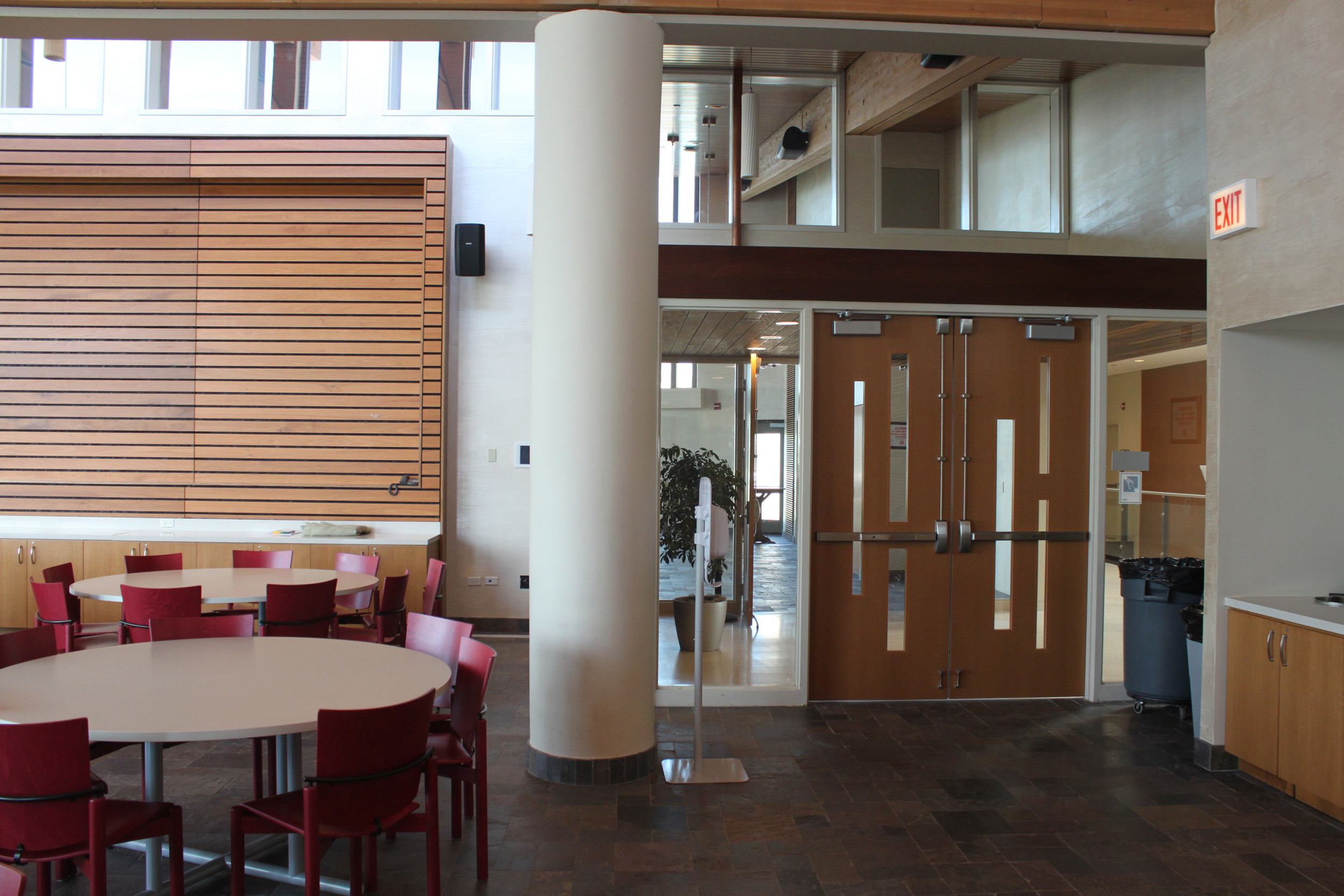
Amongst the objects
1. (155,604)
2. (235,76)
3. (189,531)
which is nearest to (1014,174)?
(155,604)

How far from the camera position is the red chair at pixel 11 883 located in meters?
1.42

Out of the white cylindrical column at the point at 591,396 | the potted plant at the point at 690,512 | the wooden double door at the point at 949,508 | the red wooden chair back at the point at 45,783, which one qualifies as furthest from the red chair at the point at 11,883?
the potted plant at the point at 690,512

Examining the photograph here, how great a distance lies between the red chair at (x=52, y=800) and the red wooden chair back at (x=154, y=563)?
4035mm

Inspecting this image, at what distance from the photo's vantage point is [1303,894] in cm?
325

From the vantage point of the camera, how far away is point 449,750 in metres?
3.31

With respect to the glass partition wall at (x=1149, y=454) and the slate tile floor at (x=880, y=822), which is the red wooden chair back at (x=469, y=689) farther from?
the glass partition wall at (x=1149, y=454)

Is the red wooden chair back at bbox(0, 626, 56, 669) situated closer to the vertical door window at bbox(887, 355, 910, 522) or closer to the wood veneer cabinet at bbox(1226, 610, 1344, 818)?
the vertical door window at bbox(887, 355, 910, 522)

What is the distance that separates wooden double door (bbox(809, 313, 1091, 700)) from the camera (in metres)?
5.77

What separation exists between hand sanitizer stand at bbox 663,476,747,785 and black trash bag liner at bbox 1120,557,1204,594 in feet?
10.2

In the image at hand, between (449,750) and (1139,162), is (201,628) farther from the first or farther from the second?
(1139,162)

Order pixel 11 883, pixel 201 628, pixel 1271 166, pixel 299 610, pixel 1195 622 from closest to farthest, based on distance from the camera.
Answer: pixel 11 883
pixel 201 628
pixel 1271 166
pixel 299 610
pixel 1195 622

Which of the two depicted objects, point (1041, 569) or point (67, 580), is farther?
point (1041, 569)

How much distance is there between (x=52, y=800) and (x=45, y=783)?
58 mm

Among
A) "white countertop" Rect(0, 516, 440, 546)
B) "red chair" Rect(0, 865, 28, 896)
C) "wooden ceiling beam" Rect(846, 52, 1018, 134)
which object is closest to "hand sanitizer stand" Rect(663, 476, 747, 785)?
"red chair" Rect(0, 865, 28, 896)
